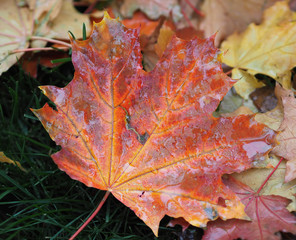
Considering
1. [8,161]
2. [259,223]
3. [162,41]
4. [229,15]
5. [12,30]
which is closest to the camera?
[259,223]

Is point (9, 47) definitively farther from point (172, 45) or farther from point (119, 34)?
point (172, 45)

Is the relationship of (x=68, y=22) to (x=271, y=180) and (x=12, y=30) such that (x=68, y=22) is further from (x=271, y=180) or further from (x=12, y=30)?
(x=271, y=180)

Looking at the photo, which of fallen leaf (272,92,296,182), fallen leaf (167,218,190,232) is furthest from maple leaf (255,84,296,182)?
fallen leaf (167,218,190,232)

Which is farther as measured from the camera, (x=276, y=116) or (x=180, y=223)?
(x=276, y=116)

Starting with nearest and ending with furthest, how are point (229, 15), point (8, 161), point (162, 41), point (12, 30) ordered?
point (8, 161) → point (162, 41) → point (12, 30) → point (229, 15)

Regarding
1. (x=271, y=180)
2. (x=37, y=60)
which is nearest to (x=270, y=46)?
(x=271, y=180)

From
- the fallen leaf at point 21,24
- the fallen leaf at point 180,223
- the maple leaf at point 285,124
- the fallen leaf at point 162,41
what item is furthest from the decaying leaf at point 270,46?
the fallen leaf at point 21,24

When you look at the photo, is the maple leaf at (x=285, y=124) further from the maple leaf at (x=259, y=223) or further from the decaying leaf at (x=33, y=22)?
the decaying leaf at (x=33, y=22)

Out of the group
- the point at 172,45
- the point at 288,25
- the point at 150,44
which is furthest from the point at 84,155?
the point at 288,25

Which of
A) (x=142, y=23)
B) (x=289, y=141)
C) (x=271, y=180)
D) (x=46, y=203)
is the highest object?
(x=142, y=23)
